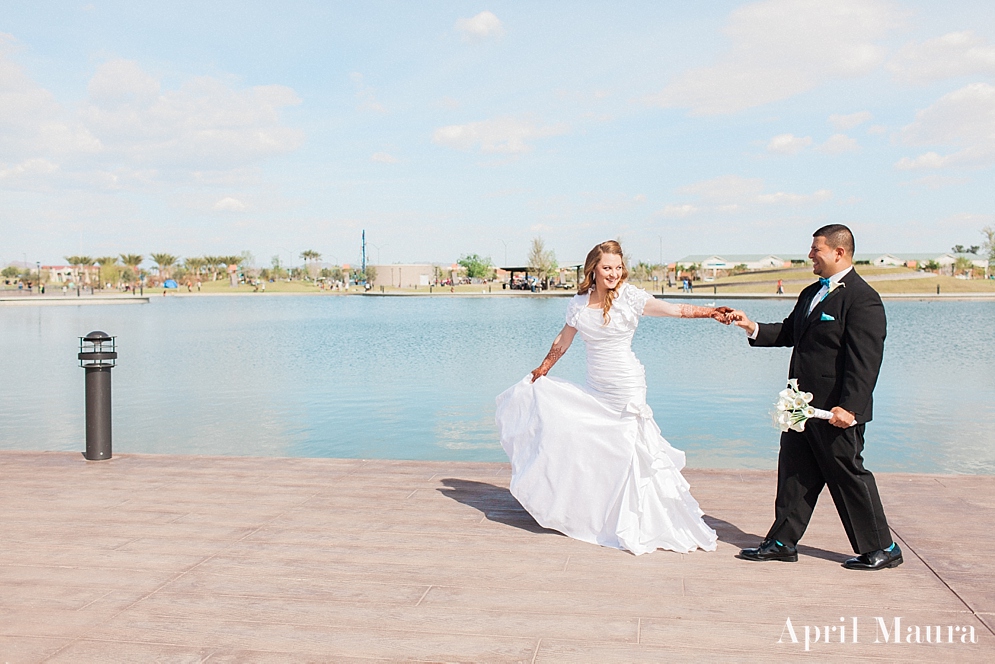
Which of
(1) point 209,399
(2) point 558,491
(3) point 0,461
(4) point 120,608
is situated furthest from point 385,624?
(1) point 209,399

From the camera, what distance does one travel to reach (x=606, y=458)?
5.02m

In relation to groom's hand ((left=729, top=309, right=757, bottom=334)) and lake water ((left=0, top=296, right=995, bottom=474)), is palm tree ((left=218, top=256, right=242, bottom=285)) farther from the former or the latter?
groom's hand ((left=729, top=309, right=757, bottom=334))

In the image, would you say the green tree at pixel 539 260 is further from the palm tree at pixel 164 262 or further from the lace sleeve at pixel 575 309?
the lace sleeve at pixel 575 309

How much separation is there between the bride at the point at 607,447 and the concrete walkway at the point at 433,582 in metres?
0.18

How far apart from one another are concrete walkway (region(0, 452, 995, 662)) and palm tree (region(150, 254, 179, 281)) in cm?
13033

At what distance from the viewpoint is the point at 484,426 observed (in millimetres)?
13414

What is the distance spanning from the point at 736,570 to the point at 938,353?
2302cm

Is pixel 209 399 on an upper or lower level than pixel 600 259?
lower

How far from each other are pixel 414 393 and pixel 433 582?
1292cm

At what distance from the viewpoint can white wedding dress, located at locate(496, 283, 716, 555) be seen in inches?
193

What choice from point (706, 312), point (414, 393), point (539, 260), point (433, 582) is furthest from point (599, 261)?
point (539, 260)

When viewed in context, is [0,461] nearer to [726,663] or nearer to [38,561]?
[38,561]

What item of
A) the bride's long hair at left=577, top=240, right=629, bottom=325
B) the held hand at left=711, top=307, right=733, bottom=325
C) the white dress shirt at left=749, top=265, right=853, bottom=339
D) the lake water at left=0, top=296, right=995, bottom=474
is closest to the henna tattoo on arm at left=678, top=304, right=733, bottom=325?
the held hand at left=711, top=307, right=733, bottom=325

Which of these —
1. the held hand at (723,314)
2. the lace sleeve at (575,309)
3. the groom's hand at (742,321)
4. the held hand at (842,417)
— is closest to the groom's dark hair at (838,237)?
the groom's hand at (742,321)
